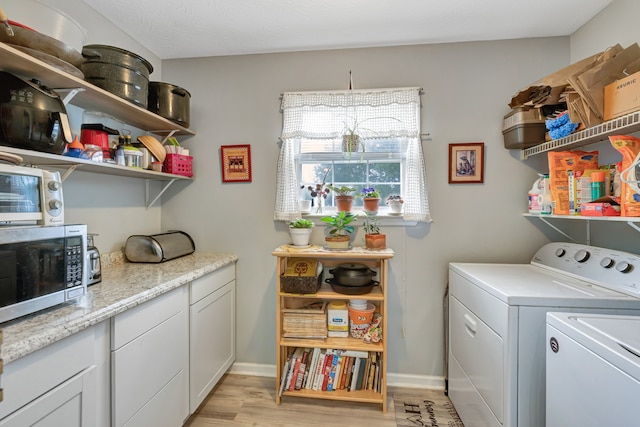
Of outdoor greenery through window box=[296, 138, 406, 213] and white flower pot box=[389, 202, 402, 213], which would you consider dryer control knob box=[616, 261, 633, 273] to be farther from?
outdoor greenery through window box=[296, 138, 406, 213]

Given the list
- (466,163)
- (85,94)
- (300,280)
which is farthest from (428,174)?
(85,94)

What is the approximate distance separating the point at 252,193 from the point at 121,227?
2.91 ft

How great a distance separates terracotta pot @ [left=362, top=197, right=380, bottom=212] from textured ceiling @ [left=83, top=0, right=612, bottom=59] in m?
1.11

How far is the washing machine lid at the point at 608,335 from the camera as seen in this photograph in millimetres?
743

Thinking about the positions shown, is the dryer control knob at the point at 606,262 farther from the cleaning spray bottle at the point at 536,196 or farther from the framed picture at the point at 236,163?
the framed picture at the point at 236,163

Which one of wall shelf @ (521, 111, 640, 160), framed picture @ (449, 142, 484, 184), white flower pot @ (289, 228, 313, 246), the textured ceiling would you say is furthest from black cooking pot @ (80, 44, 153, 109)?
wall shelf @ (521, 111, 640, 160)

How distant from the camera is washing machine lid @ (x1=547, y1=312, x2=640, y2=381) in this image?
29.2 inches

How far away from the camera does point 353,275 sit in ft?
5.88

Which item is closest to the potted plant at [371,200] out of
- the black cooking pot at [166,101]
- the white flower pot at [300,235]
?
the white flower pot at [300,235]

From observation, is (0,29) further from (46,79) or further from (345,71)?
(345,71)

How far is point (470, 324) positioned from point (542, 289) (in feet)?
1.36

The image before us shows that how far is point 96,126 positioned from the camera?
148cm

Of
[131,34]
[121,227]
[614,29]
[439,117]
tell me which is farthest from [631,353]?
[131,34]

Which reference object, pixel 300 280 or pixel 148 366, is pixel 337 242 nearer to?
pixel 300 280
